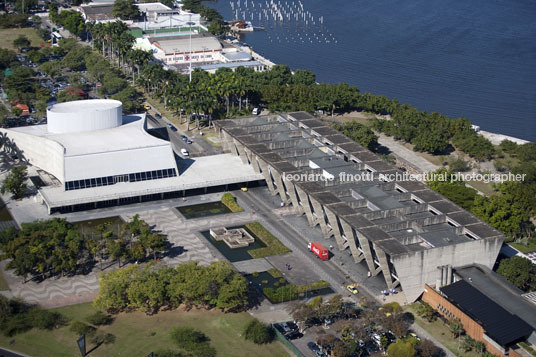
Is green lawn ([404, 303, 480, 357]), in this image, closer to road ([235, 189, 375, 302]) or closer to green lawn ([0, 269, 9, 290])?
road ([235, 189, 375, 302])

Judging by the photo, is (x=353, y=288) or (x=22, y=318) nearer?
(x=22, y=318)

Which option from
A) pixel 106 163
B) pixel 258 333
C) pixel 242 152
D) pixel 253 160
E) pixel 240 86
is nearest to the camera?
pixel 258 333

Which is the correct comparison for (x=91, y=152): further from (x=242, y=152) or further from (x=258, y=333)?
(x=258, y=333)

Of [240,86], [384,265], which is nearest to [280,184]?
[384,265]

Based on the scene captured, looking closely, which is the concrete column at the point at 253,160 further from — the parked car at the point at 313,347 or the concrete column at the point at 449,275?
the parked car at the point at 313,347

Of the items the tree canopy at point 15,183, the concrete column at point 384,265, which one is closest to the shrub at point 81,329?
the concrete column at point 384,265

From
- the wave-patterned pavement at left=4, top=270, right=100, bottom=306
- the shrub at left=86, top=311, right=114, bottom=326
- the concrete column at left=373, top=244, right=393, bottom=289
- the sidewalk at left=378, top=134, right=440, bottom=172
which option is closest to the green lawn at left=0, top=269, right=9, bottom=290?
the wave-patterned pavement at left=4, top=270, right=100, bottom=306
